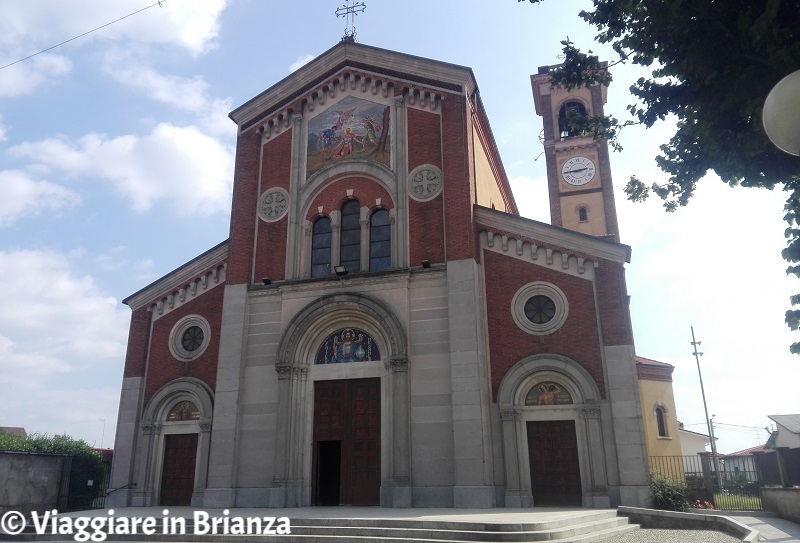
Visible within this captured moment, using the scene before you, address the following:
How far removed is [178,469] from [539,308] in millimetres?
13334

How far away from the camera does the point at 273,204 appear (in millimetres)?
22562

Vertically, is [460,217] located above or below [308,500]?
above

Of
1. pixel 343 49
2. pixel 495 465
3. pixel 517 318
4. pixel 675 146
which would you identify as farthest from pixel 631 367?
pixel 343 49

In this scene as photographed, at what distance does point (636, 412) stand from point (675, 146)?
941cm

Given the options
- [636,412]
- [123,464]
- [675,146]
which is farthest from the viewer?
[123,464]

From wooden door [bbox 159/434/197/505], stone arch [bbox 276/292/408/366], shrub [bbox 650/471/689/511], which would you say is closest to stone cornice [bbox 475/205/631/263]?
stone arch [bbox 276/292/408/366]

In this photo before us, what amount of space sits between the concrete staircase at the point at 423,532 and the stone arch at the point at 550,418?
8.60 feet

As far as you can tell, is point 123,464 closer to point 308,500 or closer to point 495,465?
point 308,500

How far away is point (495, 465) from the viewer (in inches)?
718

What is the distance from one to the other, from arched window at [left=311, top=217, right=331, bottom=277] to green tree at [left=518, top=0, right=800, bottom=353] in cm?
1219

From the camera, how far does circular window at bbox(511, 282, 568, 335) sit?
19.1 meters

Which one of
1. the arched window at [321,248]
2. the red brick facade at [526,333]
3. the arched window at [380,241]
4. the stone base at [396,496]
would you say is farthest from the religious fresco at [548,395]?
the arched window at [321,248]

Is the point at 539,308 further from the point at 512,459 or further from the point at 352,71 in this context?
the point at 352,71

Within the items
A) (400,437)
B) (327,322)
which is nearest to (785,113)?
(400,437)
